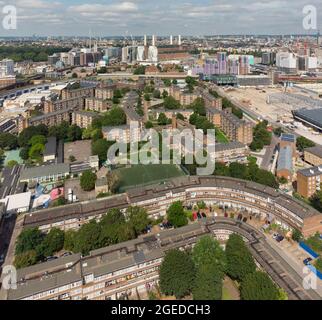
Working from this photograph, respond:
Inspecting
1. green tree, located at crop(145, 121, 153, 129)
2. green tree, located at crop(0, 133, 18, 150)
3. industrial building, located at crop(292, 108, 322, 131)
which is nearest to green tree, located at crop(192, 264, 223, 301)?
green tree, located at crop(145, 121, 153, 129)

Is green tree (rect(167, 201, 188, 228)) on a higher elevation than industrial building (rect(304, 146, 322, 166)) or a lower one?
lower

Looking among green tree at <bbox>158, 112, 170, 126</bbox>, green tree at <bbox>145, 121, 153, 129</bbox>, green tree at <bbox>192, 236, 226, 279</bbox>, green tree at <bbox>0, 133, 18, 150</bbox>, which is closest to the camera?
green tree at <bbox>192, 236, 226, 279</bbox>

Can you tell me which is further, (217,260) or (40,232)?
(40,232)

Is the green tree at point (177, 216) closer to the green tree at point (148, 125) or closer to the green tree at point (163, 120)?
the green tree at point (148, 125)

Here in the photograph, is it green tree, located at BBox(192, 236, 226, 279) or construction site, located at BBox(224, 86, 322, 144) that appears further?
construction site, located at BBox(224, 86, 322, 144)

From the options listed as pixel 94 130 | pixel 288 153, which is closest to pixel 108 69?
pixel 94 130

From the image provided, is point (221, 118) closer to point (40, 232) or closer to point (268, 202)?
point (268, 202)
